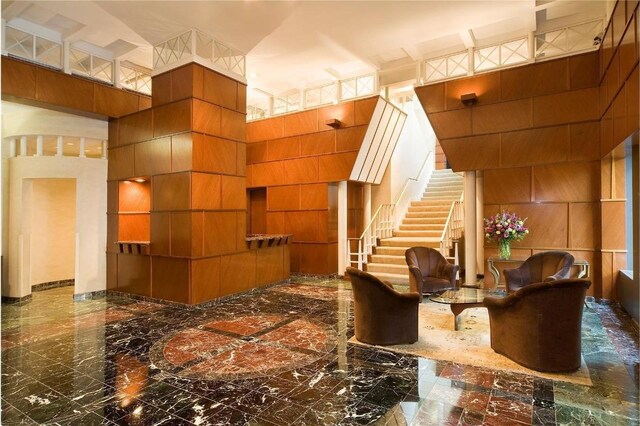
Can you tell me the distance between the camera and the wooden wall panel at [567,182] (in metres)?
6.39

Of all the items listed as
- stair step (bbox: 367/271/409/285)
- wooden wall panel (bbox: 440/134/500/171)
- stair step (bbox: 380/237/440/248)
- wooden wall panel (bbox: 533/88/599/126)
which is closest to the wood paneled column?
stair step (bbox: 367/271/409/285)

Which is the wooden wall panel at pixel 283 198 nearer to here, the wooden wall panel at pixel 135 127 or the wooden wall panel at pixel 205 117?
the wooden wall panel at pixel 205 117

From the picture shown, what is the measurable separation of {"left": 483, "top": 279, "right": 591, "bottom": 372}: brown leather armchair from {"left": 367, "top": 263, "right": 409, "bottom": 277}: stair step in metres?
4.27

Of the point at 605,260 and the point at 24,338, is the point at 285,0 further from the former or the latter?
the point at 605,260

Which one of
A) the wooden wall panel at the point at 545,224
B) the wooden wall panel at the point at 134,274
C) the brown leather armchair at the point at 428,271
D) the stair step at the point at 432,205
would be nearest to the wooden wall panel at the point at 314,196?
the brown leather armchair at the point at 428,271

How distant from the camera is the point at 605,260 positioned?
6141 millimetres

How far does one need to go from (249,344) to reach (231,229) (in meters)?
2.87

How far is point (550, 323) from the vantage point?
365 centimetres

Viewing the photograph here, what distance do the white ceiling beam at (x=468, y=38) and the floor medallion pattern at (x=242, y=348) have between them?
6080 millimetres

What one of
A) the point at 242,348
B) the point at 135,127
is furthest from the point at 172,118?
the point at 242,348

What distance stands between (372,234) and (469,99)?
389 cm

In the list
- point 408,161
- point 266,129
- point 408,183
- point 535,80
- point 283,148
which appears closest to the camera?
point 535,80

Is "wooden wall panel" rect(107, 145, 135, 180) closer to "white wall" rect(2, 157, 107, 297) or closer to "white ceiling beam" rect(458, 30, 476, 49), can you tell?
"white wall" rect(2, 157, 107, 297)

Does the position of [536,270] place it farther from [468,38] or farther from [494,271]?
[468,38]
